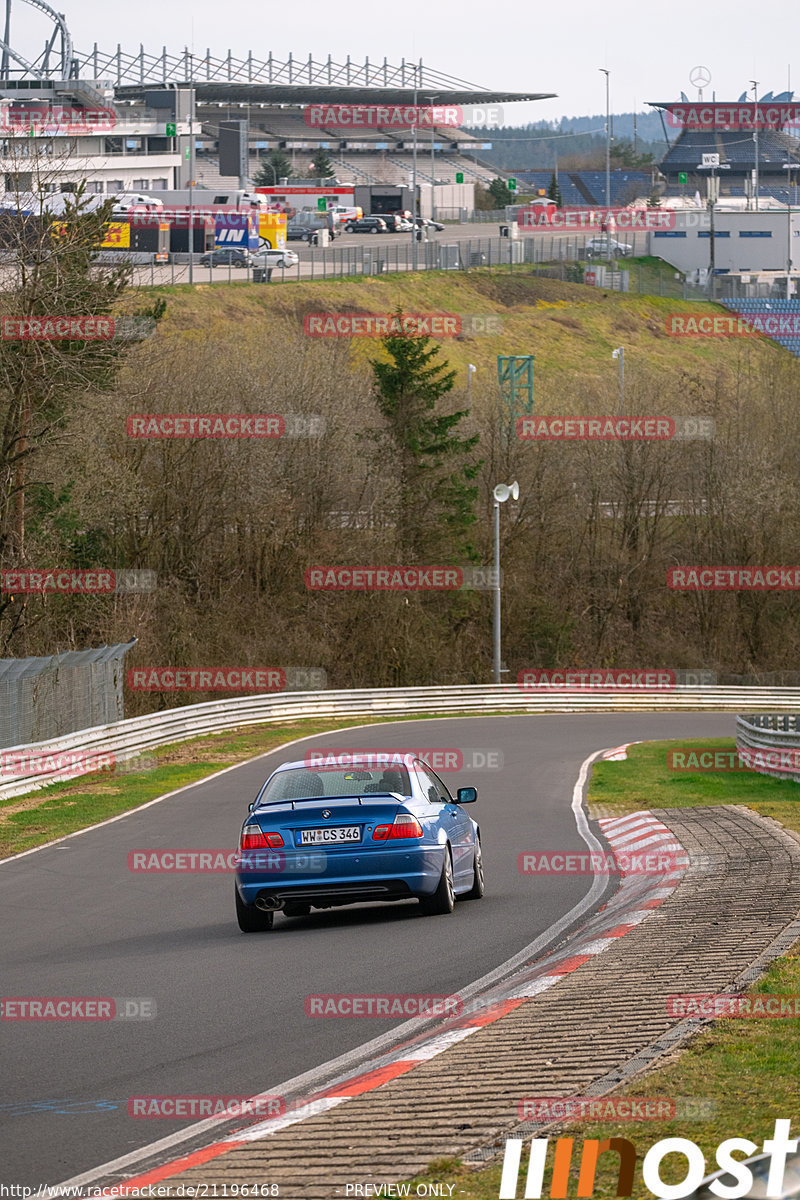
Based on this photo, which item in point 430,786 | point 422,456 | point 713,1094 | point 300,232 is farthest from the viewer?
point 300,232

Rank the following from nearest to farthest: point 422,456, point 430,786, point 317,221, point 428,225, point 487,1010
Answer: point 487,1010 < point 430,786 < point 422,456 < point 317,221 < point 428,225

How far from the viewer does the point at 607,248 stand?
364 ft

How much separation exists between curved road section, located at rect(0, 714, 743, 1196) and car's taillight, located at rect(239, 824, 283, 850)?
0.74 m

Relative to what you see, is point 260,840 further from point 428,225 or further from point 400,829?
point 428,225

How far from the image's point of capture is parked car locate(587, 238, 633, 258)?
4385 inches

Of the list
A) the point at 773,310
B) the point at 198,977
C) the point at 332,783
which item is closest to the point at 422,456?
the point at 773,310

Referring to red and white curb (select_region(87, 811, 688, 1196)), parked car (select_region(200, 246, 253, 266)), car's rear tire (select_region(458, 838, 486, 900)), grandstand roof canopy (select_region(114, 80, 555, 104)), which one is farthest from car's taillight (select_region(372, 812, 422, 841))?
grandstand roof canopy (select_region(114, 80, 555, 104))

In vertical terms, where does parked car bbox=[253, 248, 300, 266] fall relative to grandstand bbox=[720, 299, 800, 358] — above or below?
above

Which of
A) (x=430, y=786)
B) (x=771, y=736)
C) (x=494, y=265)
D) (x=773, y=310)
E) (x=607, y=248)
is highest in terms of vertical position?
Answer: (x=607, y=248)

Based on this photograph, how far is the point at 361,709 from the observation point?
44.6 metres

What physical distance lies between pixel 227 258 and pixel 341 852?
260 feet

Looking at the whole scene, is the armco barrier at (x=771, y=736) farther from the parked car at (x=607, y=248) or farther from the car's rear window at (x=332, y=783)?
the parked car at (x=607, y=248)

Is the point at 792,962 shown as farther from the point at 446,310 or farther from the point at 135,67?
the point at 135,67

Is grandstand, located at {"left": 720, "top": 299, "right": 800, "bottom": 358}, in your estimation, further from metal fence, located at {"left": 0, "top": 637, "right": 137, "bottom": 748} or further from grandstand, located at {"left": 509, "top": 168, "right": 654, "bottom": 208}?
grandstand, located at {"left": 509, "top": 168, "right": 654, "bottom": 208}
